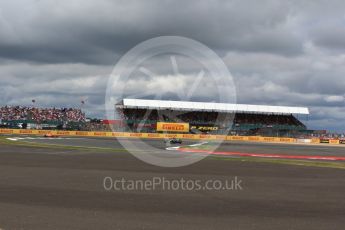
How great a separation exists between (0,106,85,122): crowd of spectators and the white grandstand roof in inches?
824

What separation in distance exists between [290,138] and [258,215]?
8837 cm

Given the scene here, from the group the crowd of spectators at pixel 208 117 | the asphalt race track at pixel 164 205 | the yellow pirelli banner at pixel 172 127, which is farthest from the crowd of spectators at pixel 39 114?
the asphalt race track at pixel 164 205

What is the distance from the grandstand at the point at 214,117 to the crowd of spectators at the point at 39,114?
65.4 ft

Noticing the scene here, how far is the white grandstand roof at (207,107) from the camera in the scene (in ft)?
395

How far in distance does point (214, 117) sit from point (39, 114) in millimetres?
47052

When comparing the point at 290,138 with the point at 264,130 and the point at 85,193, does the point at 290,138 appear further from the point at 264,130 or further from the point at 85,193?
the point at 85,193

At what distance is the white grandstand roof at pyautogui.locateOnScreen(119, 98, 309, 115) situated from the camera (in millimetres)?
120312

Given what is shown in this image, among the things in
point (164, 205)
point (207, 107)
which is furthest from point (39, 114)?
point (164, 205)

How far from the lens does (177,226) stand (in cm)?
959

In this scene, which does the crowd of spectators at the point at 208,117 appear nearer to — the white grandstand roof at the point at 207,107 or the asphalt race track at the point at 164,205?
the white grandstand roof at the point at 207,107

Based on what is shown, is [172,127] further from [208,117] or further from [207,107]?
[208,117]

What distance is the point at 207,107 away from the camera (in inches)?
4988

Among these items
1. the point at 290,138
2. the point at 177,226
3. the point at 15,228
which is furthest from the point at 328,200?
the point at 290,138

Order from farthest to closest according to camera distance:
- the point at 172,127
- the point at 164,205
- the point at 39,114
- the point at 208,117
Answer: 1. the point at 208,117
2. the point at 39,114
3. the point at 172,127
4. the point at 164,205
